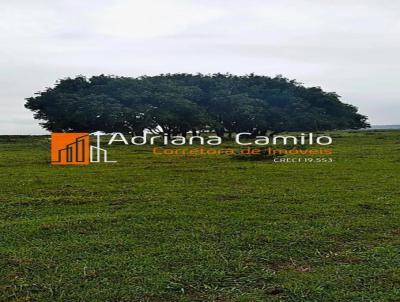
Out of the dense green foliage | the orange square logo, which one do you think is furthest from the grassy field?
the dense green foliage

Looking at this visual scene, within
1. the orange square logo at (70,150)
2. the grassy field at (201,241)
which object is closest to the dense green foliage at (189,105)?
the orange square logo at (70,150)

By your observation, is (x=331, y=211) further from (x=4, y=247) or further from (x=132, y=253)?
Answer: (x=4, y=247)

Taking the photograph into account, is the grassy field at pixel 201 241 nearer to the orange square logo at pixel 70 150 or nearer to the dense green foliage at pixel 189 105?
the orange square logo at pixel 70 150

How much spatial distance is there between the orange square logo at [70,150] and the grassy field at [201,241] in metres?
8.16

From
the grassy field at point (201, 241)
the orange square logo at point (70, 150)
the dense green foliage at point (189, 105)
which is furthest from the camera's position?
the dense green foliage at point (189, 105)

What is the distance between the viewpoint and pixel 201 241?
7199 millimetres

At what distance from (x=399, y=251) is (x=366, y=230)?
1373mm

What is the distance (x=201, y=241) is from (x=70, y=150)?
57.5 ft

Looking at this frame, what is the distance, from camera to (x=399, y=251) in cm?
659

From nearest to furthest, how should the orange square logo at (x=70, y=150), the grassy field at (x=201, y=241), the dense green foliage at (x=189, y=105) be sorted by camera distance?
the grassy field at (x=201, y=241) < the orange square logo at (x=70, y=150) < the dense green foliage at (x=189, y=105)

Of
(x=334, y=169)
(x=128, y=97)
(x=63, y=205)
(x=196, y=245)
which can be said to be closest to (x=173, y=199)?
(x=63, y=205)

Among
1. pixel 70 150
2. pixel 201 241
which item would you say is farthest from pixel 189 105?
pixel 201 241

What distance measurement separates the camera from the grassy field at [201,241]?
5215mm

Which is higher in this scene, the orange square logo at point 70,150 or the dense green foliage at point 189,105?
the dense green foliage at point 189,105
